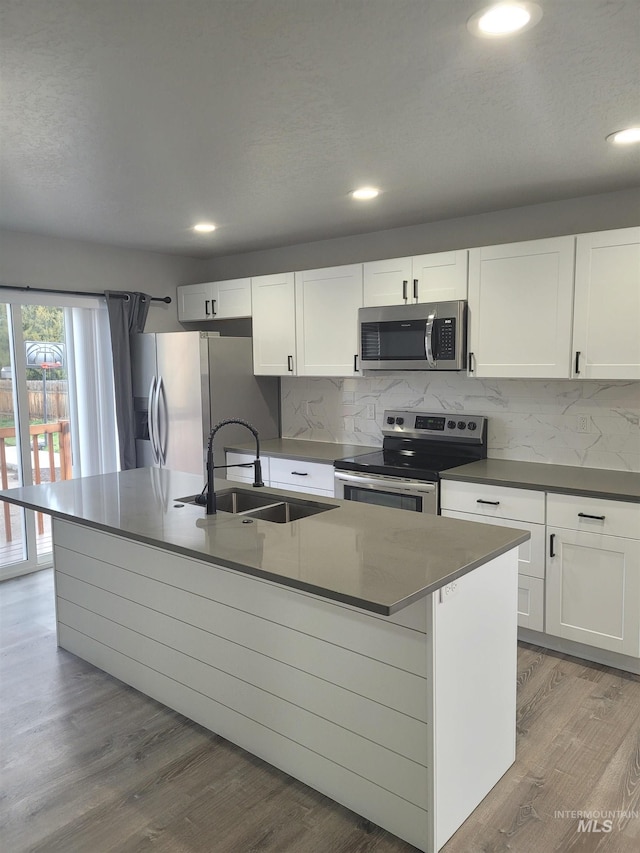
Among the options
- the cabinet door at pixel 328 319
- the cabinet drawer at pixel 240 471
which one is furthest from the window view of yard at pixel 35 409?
the cabinet door at pixel 328 319

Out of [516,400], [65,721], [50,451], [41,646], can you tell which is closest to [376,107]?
[516,400]

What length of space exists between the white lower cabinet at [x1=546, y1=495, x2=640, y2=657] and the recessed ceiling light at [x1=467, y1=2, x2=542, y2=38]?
214 centimetres

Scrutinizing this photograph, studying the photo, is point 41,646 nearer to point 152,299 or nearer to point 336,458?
point 336,458

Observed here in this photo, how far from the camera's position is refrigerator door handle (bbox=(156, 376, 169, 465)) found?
4758 millimetres

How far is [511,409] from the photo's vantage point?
12.8 feet

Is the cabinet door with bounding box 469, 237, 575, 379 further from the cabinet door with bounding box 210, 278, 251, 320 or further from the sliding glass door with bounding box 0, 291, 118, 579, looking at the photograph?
the sliding glass door with bounding box 0, 291, 118, 579

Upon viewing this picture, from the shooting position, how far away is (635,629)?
3.01 m

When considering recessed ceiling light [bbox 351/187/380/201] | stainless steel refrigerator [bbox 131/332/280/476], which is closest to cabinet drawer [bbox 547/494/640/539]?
recessed ceiling light [bbox 351/187/380/201]

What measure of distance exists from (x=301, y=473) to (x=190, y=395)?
1.02m

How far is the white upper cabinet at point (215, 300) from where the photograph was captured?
488cm

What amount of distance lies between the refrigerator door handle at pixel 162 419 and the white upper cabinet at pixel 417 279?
5.62 feet

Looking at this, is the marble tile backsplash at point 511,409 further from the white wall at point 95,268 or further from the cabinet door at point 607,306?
the white wall at point 95,268

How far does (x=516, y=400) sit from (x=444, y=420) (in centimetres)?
50

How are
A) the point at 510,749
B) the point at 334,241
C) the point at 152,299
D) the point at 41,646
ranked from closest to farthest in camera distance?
the point at 510,749
the point at 41,646
the point at 334,241
the point at 152,299
